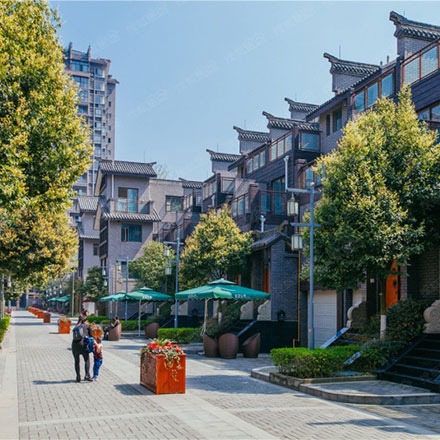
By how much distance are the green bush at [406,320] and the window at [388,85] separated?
836cm

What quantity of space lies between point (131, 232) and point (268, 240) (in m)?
30.3

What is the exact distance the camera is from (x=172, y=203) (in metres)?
60.2

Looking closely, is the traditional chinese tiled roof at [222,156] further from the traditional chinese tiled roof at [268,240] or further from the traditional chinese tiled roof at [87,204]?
the traditional chinese tiled roof at [87,204]

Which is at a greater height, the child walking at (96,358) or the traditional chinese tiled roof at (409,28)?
the traditional chinese tiled roof at (409,28)

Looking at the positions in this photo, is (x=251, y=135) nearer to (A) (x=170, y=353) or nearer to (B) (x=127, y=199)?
(B) (x=127, y=199)

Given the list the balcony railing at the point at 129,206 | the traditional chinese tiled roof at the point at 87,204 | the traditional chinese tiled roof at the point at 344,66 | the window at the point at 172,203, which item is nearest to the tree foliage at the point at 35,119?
the traditional chinese tiled roof at the point at 344,66

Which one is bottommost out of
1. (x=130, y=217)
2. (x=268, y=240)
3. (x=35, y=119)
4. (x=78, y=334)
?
(x=78, y=334)

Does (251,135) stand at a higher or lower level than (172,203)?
higher

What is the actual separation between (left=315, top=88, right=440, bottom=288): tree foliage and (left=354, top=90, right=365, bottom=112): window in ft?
24.8

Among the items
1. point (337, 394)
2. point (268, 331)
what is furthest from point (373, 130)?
point (268, 331)

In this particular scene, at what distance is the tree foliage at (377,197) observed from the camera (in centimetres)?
1596

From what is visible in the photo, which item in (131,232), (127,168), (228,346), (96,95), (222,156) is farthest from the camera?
(96,95)

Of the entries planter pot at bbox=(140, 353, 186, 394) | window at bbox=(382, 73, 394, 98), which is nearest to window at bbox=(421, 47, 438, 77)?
window at bbox=(382, 73, 394, 98)

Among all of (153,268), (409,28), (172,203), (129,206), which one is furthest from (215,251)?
(172,203)
